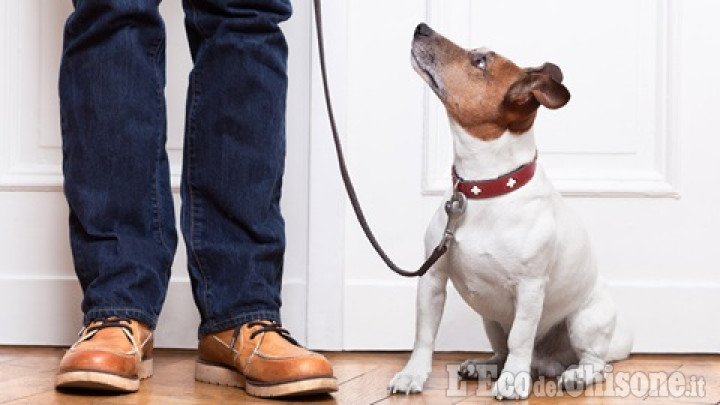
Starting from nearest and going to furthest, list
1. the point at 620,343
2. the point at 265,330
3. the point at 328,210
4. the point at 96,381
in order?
1. the point at 96,381
2. the point at 265,330
3. the point at 620,343
4. the point at 328,210

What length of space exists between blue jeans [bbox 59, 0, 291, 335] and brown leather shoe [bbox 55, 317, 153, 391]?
30 mm

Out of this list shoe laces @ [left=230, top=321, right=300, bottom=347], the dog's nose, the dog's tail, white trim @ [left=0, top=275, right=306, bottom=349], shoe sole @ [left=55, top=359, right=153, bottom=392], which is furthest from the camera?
white trim @ [left=0, top=275, right=306, bottom=349]

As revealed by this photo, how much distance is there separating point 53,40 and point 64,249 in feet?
1.27

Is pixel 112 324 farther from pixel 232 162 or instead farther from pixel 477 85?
pixel 477 85

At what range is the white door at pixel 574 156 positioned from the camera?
6.14 feet

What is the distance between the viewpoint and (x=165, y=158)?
148cm

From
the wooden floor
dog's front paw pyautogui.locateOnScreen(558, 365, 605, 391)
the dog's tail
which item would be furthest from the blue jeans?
the dog's tail

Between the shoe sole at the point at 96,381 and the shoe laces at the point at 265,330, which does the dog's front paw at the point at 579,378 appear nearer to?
the shoe laces at the point at 265,330

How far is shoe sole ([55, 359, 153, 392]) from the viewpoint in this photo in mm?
1298

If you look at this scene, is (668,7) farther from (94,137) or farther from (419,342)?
(94,137)

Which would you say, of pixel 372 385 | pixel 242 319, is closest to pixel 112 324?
pixel 242 319

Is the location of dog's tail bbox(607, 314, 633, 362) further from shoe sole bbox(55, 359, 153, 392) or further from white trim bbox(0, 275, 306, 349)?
shoe sole bbox(55, 359, 153, 392)

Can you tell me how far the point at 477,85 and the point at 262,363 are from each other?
1.64 feet

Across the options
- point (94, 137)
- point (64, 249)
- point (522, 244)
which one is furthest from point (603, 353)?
point (64, 249)
